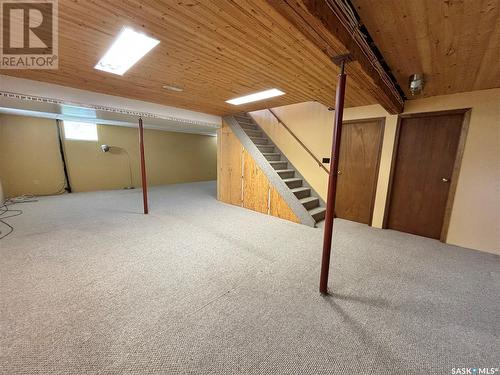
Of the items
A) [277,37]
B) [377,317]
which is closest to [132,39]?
[277,37]

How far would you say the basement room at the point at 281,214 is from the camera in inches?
53.6

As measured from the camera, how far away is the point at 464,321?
1.64 meters

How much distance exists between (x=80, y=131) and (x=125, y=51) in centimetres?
603

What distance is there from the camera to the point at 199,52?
2.04 m

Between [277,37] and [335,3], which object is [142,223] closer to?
[277,37]

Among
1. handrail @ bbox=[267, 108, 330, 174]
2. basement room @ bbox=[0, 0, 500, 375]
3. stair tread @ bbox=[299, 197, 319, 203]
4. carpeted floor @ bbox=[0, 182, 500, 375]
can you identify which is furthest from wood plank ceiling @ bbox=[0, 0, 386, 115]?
carpeted floor @ bbox=[0, 182, 500, 375]

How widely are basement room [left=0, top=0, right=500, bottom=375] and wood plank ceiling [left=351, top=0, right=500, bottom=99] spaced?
0.05 ft

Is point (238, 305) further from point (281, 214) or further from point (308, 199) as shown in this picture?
point (308, 199)

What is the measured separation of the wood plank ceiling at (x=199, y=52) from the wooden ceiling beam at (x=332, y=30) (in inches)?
2.8

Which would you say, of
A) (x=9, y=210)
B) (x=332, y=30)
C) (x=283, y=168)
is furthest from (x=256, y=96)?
(x=9, y=210)

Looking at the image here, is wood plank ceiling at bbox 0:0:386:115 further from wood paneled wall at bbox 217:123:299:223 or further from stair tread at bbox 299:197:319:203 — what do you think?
stair tread at bbox 299:197:319:203

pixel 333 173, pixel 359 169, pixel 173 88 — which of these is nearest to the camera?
pixel 333 173

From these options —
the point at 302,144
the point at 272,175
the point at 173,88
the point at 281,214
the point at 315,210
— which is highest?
the point at 173,88

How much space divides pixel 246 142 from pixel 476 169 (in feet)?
13.3
